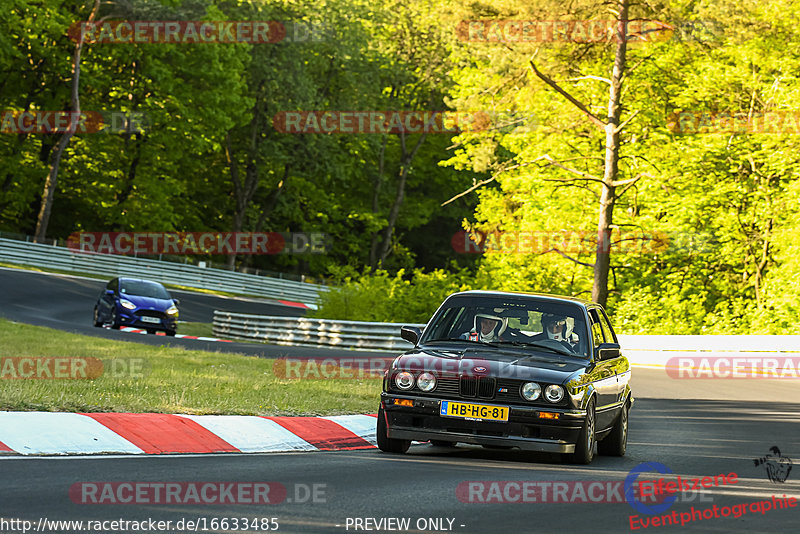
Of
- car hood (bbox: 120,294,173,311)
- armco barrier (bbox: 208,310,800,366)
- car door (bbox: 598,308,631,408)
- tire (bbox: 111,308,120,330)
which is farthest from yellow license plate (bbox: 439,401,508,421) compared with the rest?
tire (bbox: 111,308,120,330)

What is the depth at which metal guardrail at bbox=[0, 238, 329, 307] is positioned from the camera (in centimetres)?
5212

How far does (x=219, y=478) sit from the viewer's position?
28.0 feet

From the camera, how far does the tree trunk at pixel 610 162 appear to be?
3581cm

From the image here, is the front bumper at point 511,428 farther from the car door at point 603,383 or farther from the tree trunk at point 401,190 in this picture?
the tree trunk at point 401,190

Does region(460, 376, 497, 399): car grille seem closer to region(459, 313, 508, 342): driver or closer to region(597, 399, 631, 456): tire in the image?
region(459, 313, 508, 342): driver

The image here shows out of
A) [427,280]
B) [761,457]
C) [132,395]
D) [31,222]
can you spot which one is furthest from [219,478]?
[31,222]

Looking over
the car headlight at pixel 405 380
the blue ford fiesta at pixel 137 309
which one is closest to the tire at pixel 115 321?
the blue ford fiesta at pixel 137 309

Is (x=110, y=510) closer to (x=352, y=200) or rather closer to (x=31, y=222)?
(x=31, y=222)

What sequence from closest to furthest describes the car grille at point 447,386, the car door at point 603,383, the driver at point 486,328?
the car grille at point 447,386 < the car door at point 603,383 < the driver at point 486,328

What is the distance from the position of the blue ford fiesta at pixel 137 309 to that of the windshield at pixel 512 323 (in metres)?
21.8

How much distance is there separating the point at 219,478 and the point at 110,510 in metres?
1.60

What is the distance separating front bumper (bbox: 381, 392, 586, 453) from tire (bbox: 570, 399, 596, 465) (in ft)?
0.30

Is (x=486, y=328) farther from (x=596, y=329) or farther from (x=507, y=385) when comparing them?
(x=507, y=385)

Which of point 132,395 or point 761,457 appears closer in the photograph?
point 761,457
